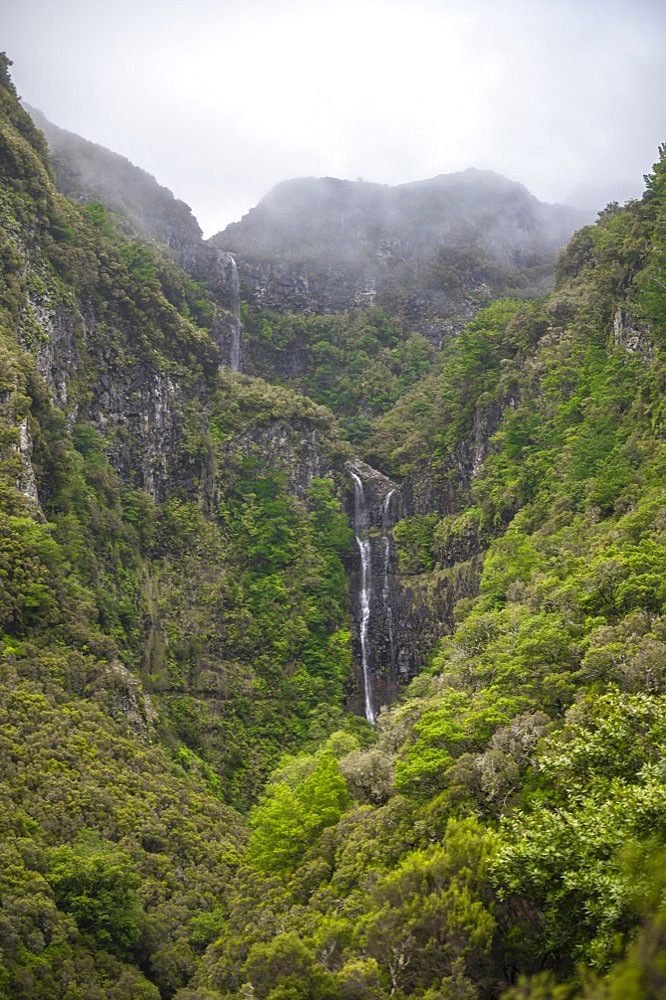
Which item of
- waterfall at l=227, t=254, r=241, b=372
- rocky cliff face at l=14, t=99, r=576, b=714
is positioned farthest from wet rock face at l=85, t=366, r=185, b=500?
waterfall at l=227, t=254, r=241, b=372

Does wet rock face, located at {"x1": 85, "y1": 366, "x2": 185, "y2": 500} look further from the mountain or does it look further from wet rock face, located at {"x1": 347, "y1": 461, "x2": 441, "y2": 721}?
the mountain

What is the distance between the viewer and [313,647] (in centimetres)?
5847

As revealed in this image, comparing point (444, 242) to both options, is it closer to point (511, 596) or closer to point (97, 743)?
point (511, 596)

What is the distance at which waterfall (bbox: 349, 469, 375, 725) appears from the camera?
5836cm

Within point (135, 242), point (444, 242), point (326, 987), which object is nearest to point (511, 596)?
point (326, 987)

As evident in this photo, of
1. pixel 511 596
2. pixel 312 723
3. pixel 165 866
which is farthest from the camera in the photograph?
pixel 312 723

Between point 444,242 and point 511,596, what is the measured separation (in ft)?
269

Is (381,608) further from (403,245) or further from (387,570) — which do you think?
(403,245)

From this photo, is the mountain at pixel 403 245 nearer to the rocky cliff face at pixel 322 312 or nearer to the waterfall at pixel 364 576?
the rocky cliff face at pixel 322 312

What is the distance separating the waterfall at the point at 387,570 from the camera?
6081cm

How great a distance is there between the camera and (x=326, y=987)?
17.5 meters

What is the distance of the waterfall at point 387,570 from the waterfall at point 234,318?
27.6 meters

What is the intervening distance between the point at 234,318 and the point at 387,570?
41.5m

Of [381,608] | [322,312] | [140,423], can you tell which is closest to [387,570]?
[381,608]
